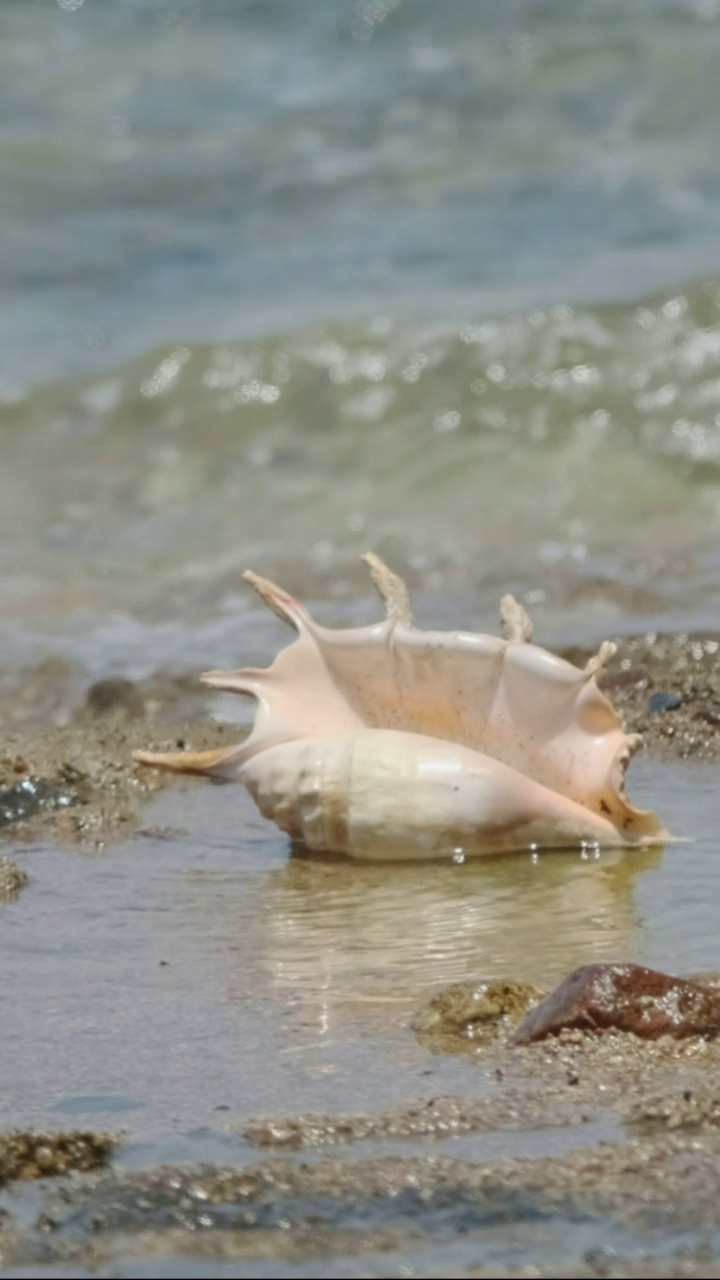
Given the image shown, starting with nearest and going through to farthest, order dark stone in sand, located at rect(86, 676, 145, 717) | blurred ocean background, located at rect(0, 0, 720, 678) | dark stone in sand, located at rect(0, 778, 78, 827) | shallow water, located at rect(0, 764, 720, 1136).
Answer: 1. shallow water, located at rect(0, 764, 720, 1136)
2. dark stone in sand, located at rect(0, 778, 78, 827)
3. dark stone in sand, located at rect(86, 676, 145, 717)
4. blurred ocean background, located at rect(0, 0, 720, 678)

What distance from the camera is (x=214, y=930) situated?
306 centimetres

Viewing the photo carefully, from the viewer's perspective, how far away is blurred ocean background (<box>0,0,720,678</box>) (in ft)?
21.5

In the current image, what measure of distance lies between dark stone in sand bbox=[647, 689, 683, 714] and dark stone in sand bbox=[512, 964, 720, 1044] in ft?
6.86

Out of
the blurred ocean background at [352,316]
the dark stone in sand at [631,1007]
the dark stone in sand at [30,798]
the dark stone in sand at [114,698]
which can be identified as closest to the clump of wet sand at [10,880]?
the dark stone in sand at [30,798]

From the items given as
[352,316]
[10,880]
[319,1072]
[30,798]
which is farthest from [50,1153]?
[352,316]

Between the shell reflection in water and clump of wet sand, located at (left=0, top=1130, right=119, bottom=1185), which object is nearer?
clump of wet sand, located at (left=0, top=1130, right=119, bottom=1185)

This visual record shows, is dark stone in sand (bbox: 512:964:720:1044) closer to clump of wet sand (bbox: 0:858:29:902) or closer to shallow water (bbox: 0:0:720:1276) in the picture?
shallow water (bbox: 0:0:720:1276)

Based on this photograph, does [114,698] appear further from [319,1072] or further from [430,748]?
[319,1072]

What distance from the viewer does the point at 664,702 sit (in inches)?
175

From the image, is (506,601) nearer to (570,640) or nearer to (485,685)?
(485,685)

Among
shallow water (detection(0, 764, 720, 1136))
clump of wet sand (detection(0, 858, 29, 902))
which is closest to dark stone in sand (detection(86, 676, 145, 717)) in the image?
shallow water (detection(0, 764, 720, 1136))

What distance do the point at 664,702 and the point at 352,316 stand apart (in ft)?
15.2

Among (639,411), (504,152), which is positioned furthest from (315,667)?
(504,152)

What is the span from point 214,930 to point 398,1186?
48.7 inches
